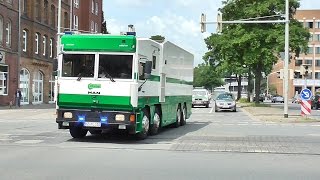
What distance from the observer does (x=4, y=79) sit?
4250 cm

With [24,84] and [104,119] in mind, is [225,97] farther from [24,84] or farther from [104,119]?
[104,119]

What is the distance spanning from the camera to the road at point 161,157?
31.4ft

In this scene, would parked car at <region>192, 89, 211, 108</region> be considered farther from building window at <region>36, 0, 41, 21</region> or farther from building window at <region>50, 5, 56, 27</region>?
building window at <region>50, 5, 56, 27</region>

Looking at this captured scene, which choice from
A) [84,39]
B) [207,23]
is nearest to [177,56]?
[84,39]

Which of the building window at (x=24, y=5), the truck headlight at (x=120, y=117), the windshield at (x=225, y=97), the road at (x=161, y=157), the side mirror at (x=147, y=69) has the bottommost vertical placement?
the road at (x=161, y=157)

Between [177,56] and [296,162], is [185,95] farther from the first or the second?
[296,162]

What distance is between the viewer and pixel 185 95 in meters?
23.3

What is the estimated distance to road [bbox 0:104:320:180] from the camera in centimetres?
956

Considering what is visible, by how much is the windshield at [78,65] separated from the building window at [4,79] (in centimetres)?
2828

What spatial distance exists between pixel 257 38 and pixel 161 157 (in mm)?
34538

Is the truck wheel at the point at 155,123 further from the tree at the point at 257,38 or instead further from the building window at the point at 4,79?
the tree at the point at 257,38

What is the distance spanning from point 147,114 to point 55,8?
41462 mm

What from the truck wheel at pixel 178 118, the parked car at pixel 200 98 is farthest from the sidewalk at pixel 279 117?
the parked car at pixel 200 98

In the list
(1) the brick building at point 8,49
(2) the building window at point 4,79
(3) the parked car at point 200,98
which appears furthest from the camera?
(3) the parked car at point 200,98
